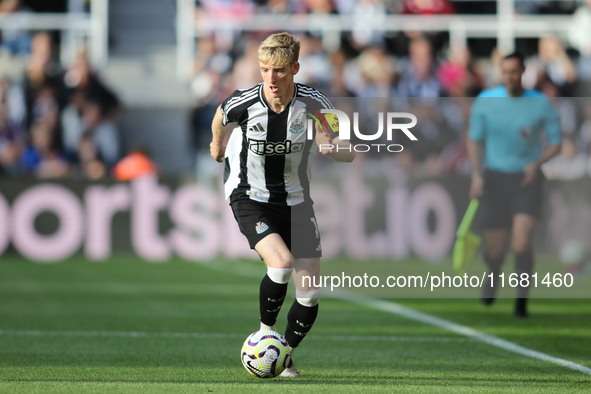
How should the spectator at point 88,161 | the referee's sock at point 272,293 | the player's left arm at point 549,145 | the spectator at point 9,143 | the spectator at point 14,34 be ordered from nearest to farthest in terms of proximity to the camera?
the referee's sock at point 272,293 < the player's left arm at point 549,145 < the spectator at point 9,143 < the spectator at point 88,161 < the spectator at point 14,34

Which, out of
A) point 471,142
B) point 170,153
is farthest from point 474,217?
point 170,153

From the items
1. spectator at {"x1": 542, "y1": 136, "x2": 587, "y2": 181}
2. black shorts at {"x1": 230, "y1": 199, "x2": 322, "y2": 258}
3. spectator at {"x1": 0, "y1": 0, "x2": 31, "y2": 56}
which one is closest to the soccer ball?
black shorts at {"x1": 230, "y1": 199, "x2": 322, "y2": 258}

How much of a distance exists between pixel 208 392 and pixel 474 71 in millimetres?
15196

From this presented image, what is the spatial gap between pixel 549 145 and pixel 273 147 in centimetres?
423

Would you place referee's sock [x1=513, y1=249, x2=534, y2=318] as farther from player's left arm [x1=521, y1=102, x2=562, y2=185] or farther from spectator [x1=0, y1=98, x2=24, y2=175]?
spectator [x1=0, y1=98, x2=24, y2=175]

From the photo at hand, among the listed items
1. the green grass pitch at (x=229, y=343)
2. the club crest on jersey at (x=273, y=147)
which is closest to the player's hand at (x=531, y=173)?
the green grass pitch at (x=229, y=343)

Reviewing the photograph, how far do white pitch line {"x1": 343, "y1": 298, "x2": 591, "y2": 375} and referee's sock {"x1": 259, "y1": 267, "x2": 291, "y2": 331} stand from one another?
1.91 m

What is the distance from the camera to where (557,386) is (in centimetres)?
662

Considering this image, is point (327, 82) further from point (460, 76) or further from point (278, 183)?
point (278, 183)

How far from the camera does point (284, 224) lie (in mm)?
7016

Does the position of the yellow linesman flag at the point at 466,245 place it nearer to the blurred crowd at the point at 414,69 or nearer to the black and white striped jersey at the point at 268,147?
the black and white striped jersey at the point at 268,147

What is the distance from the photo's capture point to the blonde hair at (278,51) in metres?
6.54

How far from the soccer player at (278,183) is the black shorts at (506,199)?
4132mm

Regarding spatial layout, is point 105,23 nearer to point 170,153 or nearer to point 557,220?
point 170,153
